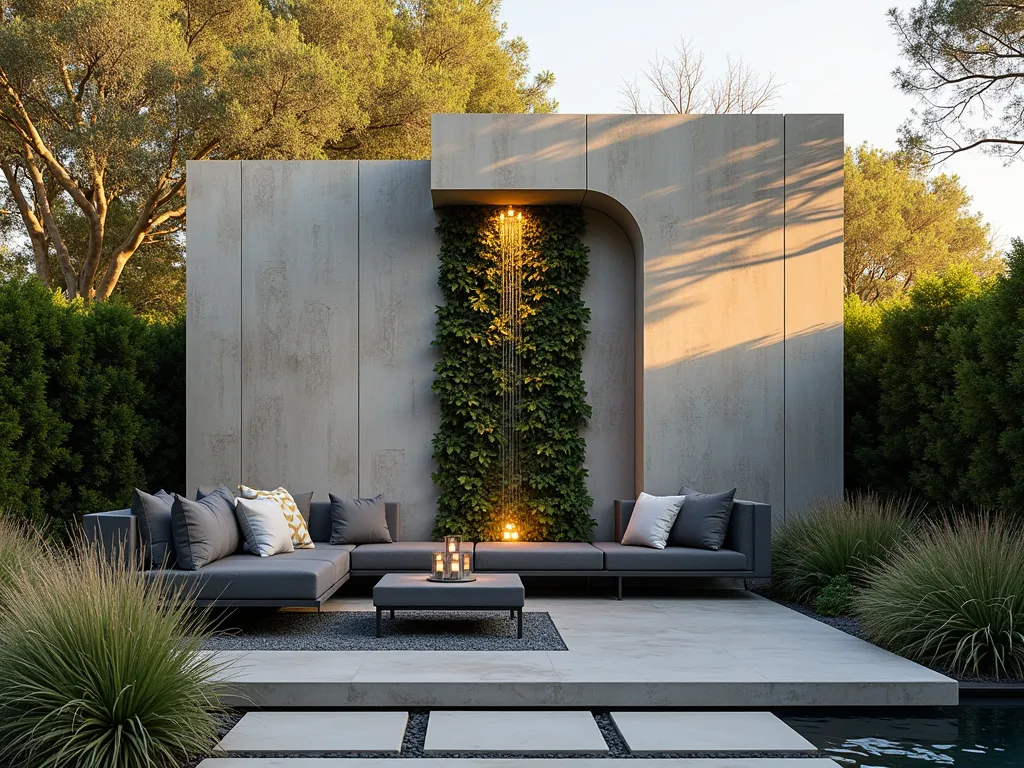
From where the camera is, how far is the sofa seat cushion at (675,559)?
286 inches

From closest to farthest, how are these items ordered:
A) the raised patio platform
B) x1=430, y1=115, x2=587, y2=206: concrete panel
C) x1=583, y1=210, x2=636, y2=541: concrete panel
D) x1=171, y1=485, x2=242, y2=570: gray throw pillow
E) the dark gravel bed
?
1. the raised patio platform
2. the dark gravel bed
3. x1=171, y1=485, x2=242, y2=570: gray throw pillow
4. x1=430, y1=115, x2=587, y2=206: concrete panel
5. x1=583, y1=210, x2=636, y2=541: concrete panel

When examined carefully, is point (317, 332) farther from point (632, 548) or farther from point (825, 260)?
point (825, 260)

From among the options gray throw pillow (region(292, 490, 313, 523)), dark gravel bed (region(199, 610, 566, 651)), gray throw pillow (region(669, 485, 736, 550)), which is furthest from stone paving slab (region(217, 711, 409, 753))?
gray throw pillow (region(669, 485, 736, 550))

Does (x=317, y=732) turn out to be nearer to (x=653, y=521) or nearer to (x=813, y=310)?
(x=653, y=521)

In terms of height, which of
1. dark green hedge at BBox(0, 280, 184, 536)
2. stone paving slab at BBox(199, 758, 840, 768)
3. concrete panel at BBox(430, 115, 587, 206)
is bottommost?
stone paving slab at BBox(199, 758, 840, 768)

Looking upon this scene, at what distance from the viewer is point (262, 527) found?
6.78 meters

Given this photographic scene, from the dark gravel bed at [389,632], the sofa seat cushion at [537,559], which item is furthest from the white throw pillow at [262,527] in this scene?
the sofa seat cushion at [537,559]

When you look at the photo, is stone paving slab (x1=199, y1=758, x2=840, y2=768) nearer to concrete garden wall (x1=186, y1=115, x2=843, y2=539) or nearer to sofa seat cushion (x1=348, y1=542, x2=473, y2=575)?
sofa seat cushion (x1=348, y1=542, x2=473, y2=575)

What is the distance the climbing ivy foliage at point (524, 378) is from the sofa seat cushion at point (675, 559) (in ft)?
3.88

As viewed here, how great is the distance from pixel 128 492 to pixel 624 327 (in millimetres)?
4466

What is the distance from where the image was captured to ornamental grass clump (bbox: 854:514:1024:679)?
5.03 m

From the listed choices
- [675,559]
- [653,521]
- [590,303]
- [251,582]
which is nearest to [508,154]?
[590,303]

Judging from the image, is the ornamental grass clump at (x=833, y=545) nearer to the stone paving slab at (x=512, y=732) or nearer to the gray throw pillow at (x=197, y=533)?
the stone paving slab at (x=512, y=732)

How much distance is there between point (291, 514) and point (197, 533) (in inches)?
45.0
